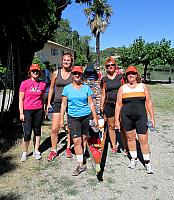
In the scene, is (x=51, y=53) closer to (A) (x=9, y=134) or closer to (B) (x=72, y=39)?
(B) (x=72, y=39)

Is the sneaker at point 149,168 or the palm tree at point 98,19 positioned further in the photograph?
the palm tree at point 98,19

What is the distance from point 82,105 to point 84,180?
1204mm

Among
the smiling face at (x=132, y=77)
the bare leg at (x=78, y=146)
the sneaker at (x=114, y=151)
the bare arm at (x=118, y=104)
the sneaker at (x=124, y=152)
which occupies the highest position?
the smiling face at (x=132, y=77)

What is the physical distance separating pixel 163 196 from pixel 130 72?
2011 millimetres

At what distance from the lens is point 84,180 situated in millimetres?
4891

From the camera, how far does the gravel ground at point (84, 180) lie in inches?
172

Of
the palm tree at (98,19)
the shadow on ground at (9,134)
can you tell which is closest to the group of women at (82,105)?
the shadow on ground at (9,134)

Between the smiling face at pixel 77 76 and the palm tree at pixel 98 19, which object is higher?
the palm tree at pixel 98 19

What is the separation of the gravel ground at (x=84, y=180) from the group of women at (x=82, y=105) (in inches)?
7.7

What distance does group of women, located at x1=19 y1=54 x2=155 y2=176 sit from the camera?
5.24 meters

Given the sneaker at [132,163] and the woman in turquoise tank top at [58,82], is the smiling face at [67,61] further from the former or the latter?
the sneaker at [132,163]

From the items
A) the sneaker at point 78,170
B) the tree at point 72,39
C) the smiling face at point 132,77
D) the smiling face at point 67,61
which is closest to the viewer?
the sneaker at point 78,170

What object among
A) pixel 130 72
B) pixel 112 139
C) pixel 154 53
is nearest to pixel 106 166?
pixel 112 139

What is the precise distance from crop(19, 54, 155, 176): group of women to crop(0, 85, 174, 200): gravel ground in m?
0.20
